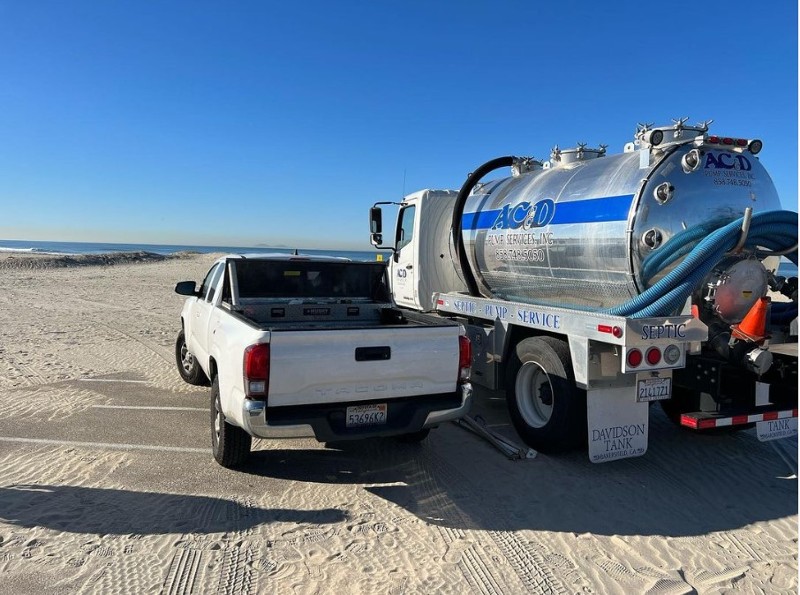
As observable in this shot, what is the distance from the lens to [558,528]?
4.04 metres

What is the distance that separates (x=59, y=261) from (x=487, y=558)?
38.8 metres

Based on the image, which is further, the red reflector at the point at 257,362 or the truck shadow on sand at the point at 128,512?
the red reflector at the point at 257,362

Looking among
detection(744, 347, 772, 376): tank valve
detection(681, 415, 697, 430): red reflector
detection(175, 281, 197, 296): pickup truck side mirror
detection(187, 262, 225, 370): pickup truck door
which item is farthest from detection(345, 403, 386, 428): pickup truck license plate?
detection(175, 281, 197, 296): pickup truck side mirror

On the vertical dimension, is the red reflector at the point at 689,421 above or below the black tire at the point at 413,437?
above

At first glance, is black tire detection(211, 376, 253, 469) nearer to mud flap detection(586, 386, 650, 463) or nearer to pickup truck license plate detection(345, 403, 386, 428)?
pickup truck license plate detection(345, 403, 386, 428)

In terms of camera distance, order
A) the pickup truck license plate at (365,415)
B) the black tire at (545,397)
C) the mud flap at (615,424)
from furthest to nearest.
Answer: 1. the black tire at (545,397)
2. the mud flap at (615,424)
3. the pickup truck license plate at (365,415)

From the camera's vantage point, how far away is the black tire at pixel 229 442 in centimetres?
474

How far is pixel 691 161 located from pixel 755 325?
1473mm

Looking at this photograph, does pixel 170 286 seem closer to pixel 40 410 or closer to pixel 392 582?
pixel 40 410

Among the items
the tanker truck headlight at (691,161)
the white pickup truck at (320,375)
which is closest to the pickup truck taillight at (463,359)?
the white pickup truck at (320,375)

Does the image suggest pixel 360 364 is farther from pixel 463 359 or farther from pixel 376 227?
pixel 376 227

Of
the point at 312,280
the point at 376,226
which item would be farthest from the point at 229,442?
the point at 376,226

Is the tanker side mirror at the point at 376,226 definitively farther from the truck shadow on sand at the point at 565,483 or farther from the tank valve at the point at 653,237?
the tank valve at the point at 653,237

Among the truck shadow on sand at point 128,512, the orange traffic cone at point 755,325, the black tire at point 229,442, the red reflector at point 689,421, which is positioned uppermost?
the orange traffic cone at point 755,325
